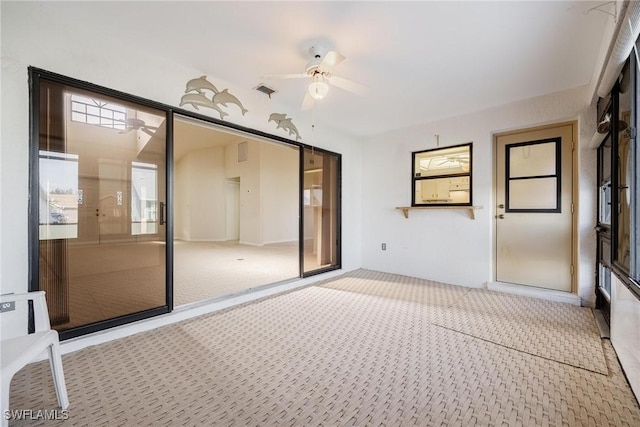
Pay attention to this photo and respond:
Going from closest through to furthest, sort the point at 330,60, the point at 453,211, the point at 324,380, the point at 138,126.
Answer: the point at 324,380, the point at 330,60, the point at 138,126, the point at 453,211

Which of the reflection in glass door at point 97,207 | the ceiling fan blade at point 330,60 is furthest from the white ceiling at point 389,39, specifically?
the reflection in glass door at point 97,207

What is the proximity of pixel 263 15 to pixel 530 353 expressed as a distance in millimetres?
3325

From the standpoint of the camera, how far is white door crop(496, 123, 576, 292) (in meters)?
3.34

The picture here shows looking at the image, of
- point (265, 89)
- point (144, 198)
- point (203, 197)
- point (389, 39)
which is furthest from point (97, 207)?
point (203, 197)

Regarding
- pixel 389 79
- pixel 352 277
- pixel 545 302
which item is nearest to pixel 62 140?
pixel 389 79

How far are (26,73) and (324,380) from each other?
9.83 feet

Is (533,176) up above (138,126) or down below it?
below

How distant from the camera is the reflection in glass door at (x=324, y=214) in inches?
179

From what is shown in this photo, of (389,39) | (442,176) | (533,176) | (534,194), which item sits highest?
(389,39)

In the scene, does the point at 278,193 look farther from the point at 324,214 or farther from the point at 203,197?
the point at 324,214

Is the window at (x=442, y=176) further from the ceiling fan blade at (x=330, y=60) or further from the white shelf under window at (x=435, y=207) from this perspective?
the ceiling fan blade at (x=330, y=60)

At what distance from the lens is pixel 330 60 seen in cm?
220

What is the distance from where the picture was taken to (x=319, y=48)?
234 centimetres

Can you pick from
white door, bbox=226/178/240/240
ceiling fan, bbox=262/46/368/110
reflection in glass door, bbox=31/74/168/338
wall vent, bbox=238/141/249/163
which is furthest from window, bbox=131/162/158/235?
white door, bbox=226/178/240/240
